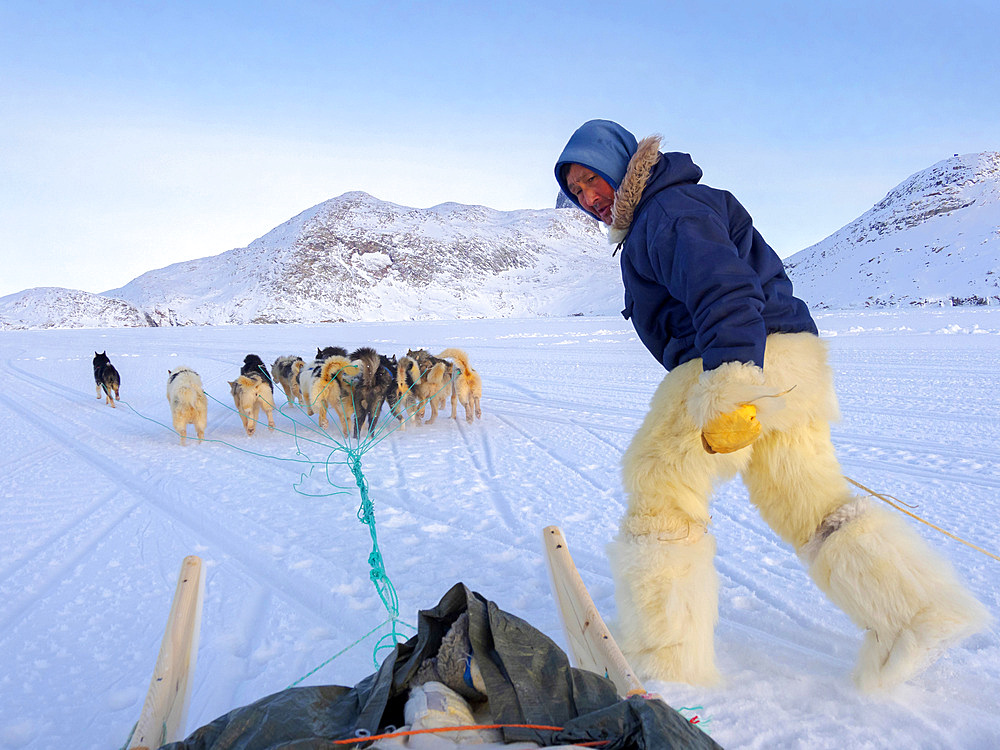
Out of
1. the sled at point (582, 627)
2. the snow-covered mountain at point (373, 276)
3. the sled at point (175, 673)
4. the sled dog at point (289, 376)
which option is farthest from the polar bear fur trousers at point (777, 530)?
the snow-covered mountain at point (373, 276)

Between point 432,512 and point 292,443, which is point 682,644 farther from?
point 292,443

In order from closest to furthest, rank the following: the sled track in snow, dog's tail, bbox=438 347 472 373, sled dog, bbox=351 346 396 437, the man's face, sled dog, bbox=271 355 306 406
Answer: the man's face → the sled track in snow → sled dog, bbox=351 346 396 437 → dog's tail, bbox=438 347 472 373 → sled dog, bbox=271 355 306 406

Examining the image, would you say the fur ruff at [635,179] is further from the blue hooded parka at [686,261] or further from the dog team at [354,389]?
the dog team at [354,389]

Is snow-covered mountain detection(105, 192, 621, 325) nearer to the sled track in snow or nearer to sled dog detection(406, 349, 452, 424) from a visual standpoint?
sled dog detection(406, 349, 452, 424)


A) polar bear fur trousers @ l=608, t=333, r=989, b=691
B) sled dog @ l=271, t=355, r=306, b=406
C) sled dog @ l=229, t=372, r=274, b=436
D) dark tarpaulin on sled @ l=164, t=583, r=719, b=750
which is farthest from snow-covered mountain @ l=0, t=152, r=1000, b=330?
dark tarpaulin on sled @ l=164, t=583, r=719, b=750

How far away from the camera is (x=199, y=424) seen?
7.10 metres

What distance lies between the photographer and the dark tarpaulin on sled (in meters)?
1.36

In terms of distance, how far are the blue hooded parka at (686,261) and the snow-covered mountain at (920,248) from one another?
4356 cm

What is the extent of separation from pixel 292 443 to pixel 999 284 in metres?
56.7

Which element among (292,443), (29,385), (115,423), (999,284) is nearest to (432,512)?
(292,443)

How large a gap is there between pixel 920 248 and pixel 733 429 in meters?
75.4

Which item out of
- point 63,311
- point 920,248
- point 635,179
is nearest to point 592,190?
point 635,179

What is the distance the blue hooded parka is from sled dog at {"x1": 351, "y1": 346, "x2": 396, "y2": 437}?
5155 mm

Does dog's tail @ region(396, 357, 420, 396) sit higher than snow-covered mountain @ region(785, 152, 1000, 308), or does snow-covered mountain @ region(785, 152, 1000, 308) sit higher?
snow-covered mountain @ region(785, 152, 1000, 308)
